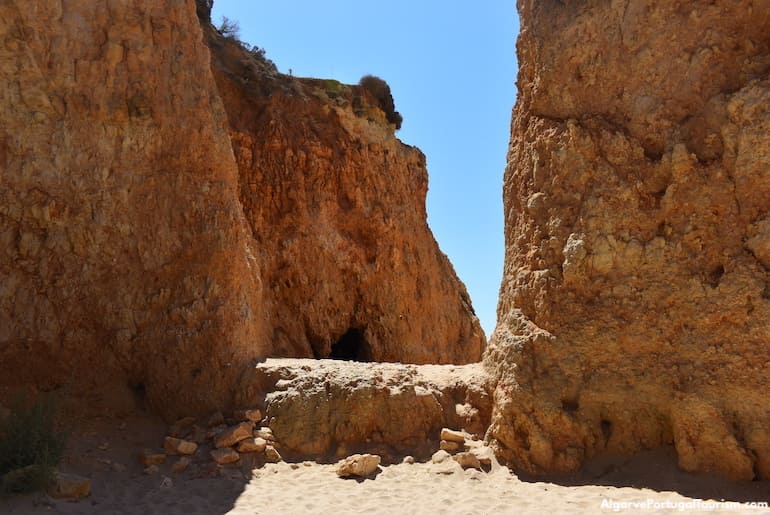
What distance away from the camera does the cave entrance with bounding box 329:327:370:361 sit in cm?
1398

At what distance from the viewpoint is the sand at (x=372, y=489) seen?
574 centimetres

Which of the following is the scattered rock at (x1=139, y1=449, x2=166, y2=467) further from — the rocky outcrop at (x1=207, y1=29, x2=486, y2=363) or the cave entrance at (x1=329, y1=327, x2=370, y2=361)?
the cave entrance at (x1=329, y1=327, x2=370, y2=361)

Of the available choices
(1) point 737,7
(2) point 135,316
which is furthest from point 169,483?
(1) point 737,7

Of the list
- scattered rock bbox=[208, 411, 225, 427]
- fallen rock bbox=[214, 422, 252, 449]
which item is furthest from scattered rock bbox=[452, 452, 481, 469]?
scattered rock bbox=[208, 411, 225, 427]

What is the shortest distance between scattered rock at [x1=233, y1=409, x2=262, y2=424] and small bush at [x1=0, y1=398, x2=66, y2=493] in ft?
6.16

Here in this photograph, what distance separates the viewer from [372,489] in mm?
6695

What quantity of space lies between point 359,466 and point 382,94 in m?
11.8

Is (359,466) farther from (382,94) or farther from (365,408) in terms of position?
(382,94)

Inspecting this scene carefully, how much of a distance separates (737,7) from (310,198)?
28.0 ft

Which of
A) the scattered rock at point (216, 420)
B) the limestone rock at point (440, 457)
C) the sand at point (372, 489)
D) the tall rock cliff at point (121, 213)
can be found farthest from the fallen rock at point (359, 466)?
the tall rock cliff at point (121, 213)

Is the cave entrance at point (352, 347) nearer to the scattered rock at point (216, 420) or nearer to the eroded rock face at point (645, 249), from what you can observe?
the scattered rock at point (216, 420)

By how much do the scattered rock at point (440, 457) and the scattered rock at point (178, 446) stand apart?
2637mm

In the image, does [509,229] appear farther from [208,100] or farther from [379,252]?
[379,252]

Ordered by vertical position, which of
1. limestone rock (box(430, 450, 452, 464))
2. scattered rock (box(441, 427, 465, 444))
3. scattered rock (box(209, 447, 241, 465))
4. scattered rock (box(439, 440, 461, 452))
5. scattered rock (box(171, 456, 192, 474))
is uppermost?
scattered rock (box(441, 427, 465, 444))
